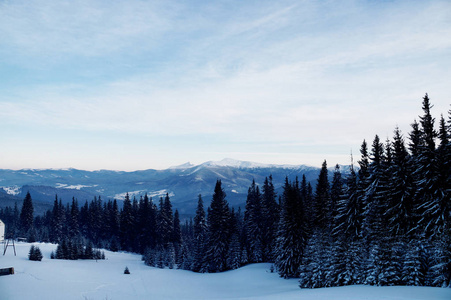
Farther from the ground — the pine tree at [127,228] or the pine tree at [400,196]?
the pine tree at [400,196]

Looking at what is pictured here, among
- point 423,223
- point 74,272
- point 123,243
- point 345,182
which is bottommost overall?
point 123,243

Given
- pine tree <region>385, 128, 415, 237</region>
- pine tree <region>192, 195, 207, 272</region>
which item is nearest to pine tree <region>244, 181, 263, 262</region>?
pine tree <region>192, 195, 207, 272</region>

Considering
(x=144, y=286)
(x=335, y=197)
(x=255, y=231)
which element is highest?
(x=335, y=197)

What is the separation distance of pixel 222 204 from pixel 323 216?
26.2 m

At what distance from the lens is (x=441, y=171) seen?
2953cm

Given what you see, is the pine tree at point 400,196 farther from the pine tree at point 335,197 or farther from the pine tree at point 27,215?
the pine tree at point 27,215

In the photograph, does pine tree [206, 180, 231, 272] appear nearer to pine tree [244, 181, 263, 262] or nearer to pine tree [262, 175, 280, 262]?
pine tree [244, 181, 263, 262]

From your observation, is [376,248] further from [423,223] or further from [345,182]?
[345,182]

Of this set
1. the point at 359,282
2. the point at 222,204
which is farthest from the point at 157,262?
the point at 359,282

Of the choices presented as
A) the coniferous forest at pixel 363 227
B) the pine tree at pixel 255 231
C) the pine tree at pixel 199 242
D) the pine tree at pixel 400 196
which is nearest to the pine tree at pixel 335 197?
the coniferous forest at pixel 363 227

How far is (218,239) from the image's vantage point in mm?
65312

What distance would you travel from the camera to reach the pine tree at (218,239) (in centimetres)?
6462

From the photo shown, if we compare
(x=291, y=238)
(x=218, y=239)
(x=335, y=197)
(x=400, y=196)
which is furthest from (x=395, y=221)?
(x=218, y=239)

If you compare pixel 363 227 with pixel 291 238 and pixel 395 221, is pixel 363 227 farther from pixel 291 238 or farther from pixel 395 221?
pixel 291 238
